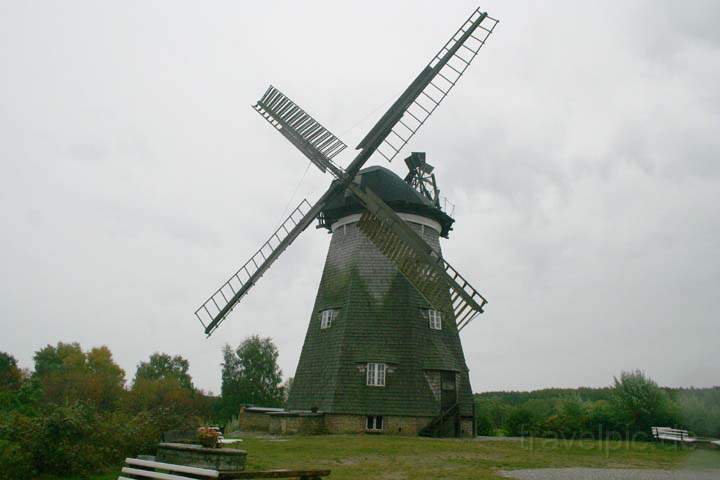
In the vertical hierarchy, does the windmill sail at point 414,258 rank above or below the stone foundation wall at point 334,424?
above

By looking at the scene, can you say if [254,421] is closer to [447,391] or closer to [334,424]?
[334,424]

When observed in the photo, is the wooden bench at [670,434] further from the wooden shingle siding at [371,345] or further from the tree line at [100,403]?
the tree line at [100,403]

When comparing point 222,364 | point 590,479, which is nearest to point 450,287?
point 590,479

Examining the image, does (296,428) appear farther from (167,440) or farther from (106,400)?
(106,400)

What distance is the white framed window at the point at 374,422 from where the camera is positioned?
68.2 feet

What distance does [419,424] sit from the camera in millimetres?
20875

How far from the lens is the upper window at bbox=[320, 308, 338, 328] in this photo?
23.3 meters

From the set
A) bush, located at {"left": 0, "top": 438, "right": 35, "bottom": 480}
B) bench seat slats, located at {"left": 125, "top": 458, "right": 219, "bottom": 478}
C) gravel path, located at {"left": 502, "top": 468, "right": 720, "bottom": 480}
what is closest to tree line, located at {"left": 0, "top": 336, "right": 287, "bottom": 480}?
bush, located at {"left": 0, "top": 438, "right": 35, "bottom": 480}

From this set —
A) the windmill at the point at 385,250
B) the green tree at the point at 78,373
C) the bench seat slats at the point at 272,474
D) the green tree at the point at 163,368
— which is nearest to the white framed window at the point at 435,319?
the windmill at the point at 385,250

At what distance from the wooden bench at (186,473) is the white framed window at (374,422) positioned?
11590 millimetres

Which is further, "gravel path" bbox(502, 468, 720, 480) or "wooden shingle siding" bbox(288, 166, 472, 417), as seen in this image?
"wooden shingle siding" bbox(288, 166, 472, 417)

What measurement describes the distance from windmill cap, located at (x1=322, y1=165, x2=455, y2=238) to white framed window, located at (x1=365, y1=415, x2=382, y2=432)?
826 centimetres

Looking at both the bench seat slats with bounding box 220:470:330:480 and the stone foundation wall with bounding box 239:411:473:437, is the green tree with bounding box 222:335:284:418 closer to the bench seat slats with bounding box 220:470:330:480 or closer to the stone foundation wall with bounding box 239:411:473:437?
the stone foundation wall with bounding box 239:411:473:437

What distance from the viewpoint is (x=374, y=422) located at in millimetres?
20891
